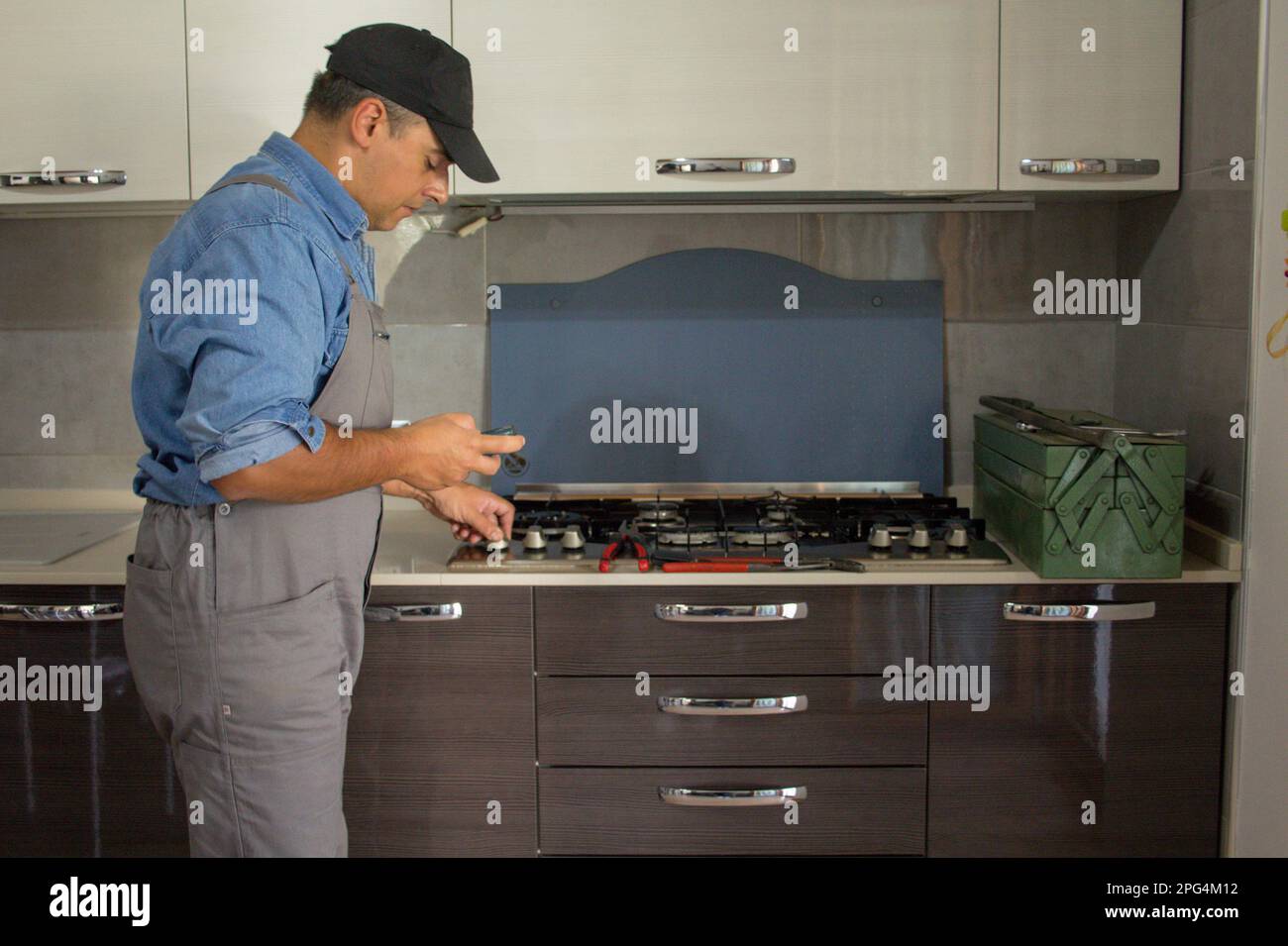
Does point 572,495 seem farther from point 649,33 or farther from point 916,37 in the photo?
point 916,37

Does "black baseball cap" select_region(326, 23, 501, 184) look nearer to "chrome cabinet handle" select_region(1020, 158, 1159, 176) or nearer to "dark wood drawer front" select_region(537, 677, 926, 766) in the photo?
"dark wood drawer front" select_region(537, 677, 926, 766)

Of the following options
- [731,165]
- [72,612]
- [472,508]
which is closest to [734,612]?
[472,508]

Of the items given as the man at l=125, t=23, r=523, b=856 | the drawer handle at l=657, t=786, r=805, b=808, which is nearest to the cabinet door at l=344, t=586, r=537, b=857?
the drawer handle at l=657, t=786, r=805, b=808

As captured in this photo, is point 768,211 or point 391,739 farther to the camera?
→ point 768,211

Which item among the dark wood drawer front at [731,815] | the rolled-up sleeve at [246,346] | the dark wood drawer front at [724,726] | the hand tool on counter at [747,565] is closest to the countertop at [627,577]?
the hand tool on counter at [747,565]

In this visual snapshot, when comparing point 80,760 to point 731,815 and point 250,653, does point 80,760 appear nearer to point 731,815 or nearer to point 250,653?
point 250,653

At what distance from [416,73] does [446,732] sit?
3.42 ft

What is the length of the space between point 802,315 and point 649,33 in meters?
0.63

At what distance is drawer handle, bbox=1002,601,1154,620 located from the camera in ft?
6.72

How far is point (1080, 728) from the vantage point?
6.89 feet

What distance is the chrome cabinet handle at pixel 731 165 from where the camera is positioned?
7.16 ft

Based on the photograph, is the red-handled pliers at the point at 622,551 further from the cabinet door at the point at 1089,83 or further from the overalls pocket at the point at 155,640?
the cabinet door at the point at 1089,83
